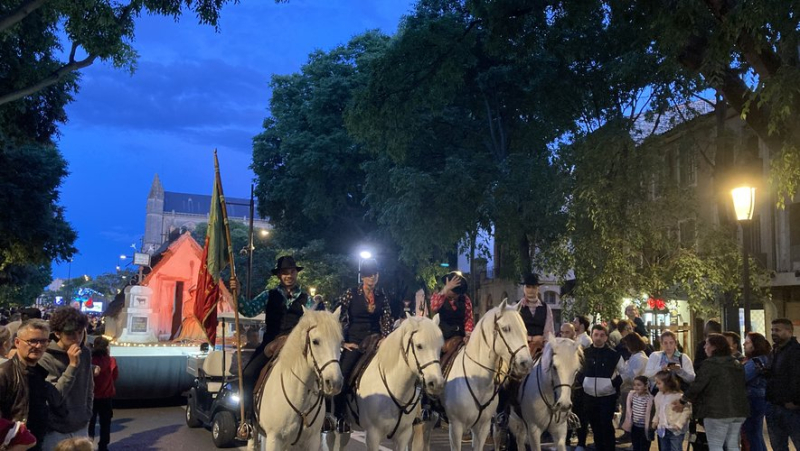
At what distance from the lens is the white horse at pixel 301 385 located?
622 centimetres

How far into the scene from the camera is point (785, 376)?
8.42 metres

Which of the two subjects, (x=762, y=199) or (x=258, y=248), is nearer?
(x=762, y=199)

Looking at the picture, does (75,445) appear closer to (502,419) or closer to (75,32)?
(502,419)

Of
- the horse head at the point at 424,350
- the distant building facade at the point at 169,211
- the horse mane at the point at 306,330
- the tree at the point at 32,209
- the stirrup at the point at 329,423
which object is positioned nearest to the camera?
the horse mane at the point at 306,330

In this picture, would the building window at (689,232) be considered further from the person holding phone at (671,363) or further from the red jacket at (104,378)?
the red jacket at (104,378)

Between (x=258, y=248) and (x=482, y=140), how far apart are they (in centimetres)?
3303

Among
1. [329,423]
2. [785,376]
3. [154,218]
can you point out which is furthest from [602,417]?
[154,218]

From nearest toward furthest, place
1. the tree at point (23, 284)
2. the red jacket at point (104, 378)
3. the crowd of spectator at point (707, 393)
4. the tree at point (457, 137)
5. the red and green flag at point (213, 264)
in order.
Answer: the crowd of spectator at point (707, 393) → the red and green flag at point (213, 264) → the red jacket at point (104, 378) → the tree at point (457, 137) → the tree at point (23, 284)

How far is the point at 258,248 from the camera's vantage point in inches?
2301

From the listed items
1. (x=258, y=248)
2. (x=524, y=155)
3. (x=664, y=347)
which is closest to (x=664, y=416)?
(x=664, y=347)

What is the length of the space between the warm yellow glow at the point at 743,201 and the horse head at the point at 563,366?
12.8ft

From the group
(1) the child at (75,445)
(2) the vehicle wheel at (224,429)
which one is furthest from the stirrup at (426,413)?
(1) the child at (75,445)

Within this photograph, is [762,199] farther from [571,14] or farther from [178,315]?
[178,315]

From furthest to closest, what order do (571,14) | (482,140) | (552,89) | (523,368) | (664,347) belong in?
1. (482,140)
2. (552,89)
3. (571,14)
4. (664,347)
5. (523,368)
